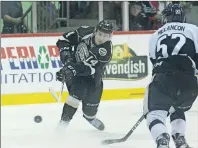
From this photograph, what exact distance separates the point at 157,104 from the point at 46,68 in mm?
2850

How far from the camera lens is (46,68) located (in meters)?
5.50

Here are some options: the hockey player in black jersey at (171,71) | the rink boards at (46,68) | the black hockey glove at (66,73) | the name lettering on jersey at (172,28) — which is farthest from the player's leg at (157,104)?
the rink boards at (46,68)

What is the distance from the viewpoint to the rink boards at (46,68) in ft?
17.7

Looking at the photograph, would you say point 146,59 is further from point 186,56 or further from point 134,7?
point 186,56

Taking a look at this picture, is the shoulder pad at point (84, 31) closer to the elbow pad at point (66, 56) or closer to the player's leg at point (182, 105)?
the elbow pad at point (66, 56)

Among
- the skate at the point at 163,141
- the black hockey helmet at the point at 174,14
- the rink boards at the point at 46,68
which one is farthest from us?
the rink boards at the point at 46,68

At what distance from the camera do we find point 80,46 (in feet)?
12.2

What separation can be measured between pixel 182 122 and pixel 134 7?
3.65 meters

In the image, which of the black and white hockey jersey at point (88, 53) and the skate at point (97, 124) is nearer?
the black and white hockey jersey at point (88, 53)

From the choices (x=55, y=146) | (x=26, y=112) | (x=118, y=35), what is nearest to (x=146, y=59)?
(x=118, y=35)

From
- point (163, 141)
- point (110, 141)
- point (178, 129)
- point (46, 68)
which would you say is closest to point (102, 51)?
point (110, 141)

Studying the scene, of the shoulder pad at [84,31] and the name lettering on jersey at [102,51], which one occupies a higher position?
the shoulder pad at [84,31]

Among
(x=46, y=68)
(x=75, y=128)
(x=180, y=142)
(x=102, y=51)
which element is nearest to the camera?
(x=180, y=142)

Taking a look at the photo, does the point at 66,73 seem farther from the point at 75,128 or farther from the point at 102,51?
the point at 75,128
